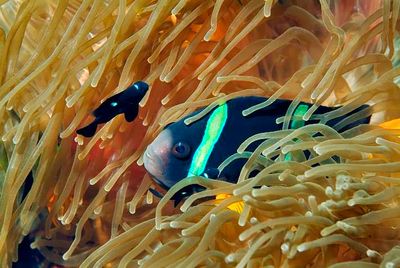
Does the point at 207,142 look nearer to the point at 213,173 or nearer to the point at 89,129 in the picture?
the point at 213,173

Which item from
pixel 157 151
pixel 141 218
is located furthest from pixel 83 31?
pixel 141 218

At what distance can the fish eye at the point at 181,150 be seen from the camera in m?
1.33

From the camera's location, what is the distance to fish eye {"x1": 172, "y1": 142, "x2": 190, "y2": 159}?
1331 millimetres

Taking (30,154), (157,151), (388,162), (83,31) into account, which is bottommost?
(388,162)

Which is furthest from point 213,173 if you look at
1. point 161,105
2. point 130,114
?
point 161,105

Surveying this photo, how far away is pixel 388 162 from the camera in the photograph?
3.75ft

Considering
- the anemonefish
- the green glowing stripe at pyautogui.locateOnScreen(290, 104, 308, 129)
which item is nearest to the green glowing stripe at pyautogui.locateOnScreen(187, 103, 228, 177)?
the anemonefish

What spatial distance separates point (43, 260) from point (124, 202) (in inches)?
10.9

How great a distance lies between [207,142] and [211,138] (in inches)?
0.5

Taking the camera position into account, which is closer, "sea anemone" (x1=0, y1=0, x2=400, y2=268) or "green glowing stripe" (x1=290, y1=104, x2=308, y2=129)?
"sea anemone" (x1=0, y1=0, x2=400, y2=268)

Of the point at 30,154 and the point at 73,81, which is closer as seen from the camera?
the point at 30,154

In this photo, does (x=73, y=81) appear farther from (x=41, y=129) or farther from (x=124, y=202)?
(x=124, y=202)

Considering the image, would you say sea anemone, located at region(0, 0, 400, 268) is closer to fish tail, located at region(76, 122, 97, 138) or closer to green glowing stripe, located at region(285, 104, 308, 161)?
green glowing stripe, located at region(285, 104, 308, 161)

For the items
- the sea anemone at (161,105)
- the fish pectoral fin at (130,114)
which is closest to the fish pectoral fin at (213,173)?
the sea anemone at (161,105)
